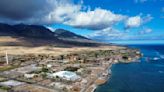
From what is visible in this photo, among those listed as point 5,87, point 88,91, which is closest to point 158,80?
point 88,91

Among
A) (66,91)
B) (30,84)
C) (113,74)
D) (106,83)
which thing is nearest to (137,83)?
(106,83)

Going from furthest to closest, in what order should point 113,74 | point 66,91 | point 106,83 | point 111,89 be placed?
point 113,74 → point 106,83 → point 111,89 → point 66,91

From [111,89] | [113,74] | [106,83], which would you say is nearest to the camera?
[111,89]

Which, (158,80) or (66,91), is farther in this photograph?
(158,80)

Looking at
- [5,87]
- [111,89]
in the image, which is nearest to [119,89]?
[111,89]

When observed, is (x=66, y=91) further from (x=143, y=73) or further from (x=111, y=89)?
(x=143, y=73)

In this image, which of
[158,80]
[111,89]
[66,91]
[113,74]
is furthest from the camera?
[113,74]

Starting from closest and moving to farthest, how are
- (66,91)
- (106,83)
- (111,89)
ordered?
(66,91), (111,89), (106,83)

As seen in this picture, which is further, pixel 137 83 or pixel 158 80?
pixel 158 80

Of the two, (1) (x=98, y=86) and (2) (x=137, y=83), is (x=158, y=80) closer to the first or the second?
(2) (x=137, y=83)
